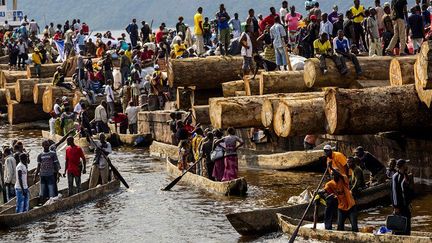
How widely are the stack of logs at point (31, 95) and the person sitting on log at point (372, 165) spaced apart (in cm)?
2272

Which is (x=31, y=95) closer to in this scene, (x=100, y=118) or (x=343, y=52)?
(x=100, y=118)

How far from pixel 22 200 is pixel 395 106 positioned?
812cm

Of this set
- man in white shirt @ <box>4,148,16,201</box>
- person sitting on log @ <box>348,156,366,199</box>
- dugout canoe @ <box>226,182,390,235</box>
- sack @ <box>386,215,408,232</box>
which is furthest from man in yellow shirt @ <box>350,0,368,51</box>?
sack @ <box>386,215,408,232</box>

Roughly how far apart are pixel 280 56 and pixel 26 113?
16836 millimetres

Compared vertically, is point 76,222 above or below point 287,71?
below

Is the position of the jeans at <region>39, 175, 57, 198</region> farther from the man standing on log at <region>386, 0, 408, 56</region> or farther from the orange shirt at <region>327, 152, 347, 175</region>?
the man standing on log at <region>386, 0, 408, 56</region>

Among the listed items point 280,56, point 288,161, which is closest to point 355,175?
point 288,161

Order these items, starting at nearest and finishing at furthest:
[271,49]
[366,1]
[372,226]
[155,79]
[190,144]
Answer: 1. [372,226]
2. [190,144]
3. [271,49]
4. [155,79]
5. [366,1]

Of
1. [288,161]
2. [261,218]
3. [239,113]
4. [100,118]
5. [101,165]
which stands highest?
[239,113]

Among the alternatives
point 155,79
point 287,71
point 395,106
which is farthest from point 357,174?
point 155,79

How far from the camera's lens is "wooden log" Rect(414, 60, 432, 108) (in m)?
24.6

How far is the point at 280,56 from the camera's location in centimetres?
3519

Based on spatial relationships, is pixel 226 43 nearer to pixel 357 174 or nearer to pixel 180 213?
pixel 180 213

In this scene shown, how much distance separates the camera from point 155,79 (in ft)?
127
